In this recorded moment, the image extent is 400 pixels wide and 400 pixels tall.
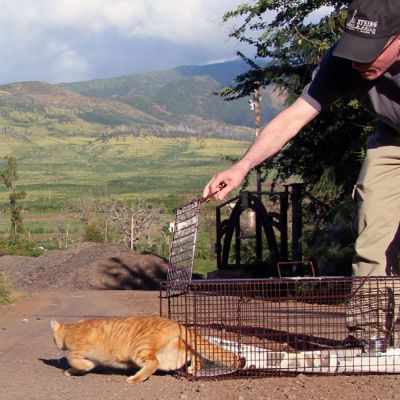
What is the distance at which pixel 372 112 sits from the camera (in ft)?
16.0

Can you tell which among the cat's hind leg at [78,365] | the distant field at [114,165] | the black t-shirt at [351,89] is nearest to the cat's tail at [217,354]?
the cat's hind leg at [78,365]

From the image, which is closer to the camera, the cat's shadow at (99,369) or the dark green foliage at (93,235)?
the cat's shadow at (99,369)

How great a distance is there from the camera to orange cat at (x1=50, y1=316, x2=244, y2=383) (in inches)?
203

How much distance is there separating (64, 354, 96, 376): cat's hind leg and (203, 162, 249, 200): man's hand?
5.33ft

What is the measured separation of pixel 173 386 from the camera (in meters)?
5.05

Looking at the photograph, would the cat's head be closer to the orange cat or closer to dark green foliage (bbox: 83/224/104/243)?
the orange cat

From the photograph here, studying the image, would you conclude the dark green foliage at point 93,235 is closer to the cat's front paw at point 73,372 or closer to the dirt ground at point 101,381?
the dirt ground at point 101,381

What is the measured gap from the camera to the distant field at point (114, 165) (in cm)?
10612

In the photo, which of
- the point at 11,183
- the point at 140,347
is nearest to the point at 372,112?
the point at 140,347

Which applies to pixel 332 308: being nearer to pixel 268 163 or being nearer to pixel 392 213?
pixel 392 213

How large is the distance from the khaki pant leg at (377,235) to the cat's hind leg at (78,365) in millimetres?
1783

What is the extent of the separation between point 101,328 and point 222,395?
1.13m

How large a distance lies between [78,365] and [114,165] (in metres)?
138

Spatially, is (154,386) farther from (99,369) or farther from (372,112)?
(372,112)
